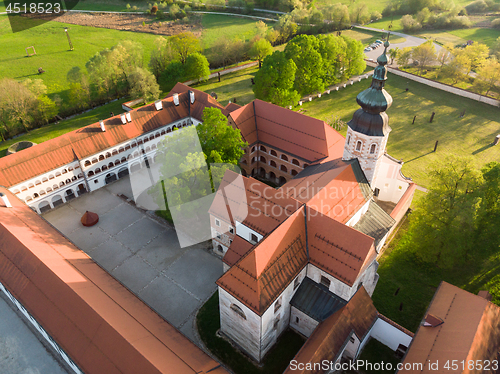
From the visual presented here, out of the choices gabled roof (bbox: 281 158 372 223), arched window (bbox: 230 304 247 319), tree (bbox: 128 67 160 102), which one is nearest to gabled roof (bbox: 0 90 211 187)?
tree (bbox: 128 67 160 102)

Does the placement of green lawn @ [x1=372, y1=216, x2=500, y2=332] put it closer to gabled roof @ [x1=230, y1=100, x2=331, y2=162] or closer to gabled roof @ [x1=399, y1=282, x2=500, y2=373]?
gabled roof @ [x1=399, y1=282, x2=500, y2=373]

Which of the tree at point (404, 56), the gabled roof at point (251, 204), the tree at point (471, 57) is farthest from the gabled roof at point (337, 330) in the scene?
the tree at point (404, 56)

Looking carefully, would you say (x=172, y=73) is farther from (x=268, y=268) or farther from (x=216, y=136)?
(x=268, y=268)

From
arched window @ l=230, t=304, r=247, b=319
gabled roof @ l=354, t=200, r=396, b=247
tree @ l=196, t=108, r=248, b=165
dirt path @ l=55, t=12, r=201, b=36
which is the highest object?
dirt path @ l=55, t=12, r=201, b=36

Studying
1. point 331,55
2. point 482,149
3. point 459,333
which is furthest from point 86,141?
point 482,149

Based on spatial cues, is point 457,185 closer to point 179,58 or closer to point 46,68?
point 179,58

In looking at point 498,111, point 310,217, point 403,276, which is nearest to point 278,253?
point 310,217

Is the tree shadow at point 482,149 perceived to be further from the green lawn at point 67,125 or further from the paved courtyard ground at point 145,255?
the green lawn at point 67,125
